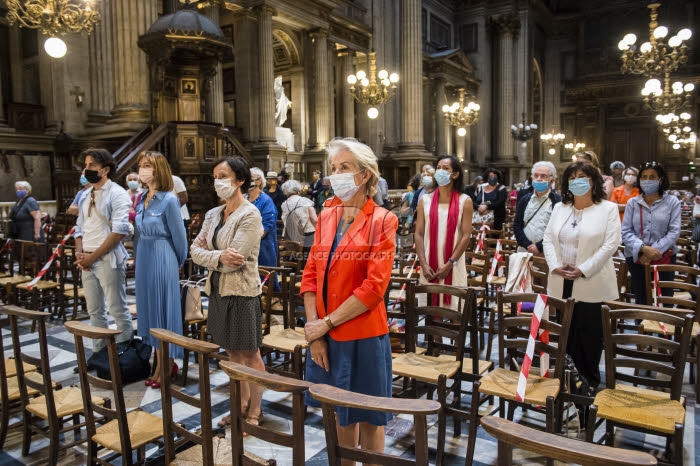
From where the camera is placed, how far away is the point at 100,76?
44.2 ft

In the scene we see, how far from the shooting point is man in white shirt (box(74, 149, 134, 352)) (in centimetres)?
448

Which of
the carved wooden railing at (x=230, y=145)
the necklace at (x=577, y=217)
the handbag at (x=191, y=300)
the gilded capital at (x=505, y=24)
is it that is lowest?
the handbag at (x=191, y=300)

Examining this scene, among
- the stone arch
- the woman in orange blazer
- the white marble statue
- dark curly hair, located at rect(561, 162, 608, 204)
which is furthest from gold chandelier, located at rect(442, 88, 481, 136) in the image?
the woman in orange blazer

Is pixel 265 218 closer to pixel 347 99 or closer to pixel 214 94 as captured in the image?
pixel 214 94

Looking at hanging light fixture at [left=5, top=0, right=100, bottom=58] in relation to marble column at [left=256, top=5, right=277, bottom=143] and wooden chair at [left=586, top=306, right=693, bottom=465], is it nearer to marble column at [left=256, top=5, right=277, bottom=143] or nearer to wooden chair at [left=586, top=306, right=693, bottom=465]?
marble column at [left=256, top=5, right=277, bottom=143]

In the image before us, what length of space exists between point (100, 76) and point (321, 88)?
22.7 ft

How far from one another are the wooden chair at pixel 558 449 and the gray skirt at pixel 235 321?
7.11 feet

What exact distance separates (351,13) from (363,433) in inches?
723

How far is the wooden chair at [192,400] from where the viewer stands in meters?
2.15

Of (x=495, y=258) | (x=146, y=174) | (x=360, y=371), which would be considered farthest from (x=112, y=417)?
(x=495, y=258)

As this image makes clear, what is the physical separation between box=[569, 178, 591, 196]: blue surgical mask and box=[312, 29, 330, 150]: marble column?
14.3 meters

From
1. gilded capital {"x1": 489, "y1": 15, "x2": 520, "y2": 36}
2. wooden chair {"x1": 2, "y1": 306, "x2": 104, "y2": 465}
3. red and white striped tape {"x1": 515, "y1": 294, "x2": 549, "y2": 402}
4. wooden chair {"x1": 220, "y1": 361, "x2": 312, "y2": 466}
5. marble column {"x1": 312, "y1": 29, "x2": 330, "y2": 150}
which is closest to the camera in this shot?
wooden chair {"x1": 220, "y1": 361, "x2": 312, "y2": 466}

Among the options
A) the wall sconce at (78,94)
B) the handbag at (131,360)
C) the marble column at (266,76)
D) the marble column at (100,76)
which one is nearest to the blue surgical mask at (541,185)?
the handbag at (131,360)

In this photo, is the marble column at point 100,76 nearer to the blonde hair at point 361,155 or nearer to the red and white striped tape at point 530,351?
the blonde hair at point 361,155
